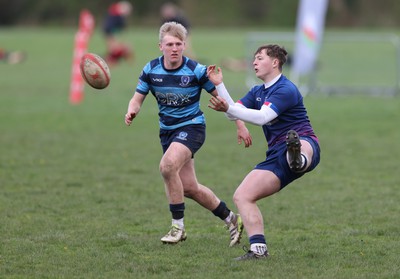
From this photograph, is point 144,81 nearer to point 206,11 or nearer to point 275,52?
point 275,52

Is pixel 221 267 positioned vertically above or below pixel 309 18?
below

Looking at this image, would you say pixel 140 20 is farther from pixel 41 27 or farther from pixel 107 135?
pixel 107 135

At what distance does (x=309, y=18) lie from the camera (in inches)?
814

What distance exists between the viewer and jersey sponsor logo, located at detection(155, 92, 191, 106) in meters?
7.28

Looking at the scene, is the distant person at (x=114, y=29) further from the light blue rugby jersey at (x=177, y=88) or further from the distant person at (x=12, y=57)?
the light blue rugby jersey at (x=177, y=88)

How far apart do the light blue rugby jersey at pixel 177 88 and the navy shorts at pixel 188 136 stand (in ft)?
0.13

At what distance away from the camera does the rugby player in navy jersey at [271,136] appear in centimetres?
646

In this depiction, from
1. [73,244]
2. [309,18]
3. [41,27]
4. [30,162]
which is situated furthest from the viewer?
[41,27]

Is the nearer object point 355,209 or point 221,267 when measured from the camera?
point 221,267

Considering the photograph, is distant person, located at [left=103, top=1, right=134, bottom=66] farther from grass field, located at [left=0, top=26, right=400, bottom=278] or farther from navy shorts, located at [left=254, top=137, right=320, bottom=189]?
navy shorts, located at [left=254, top=137, right=320, bottom=189]

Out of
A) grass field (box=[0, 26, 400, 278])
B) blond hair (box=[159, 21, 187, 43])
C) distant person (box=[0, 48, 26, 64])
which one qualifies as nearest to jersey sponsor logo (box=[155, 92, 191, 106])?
blond hair (box=[159, 21, 187, 43])

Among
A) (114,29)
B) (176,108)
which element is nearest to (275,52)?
(176,108)

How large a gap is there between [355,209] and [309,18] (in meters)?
12.2

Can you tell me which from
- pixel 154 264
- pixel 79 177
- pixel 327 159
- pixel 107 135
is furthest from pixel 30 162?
pixel 154 264
